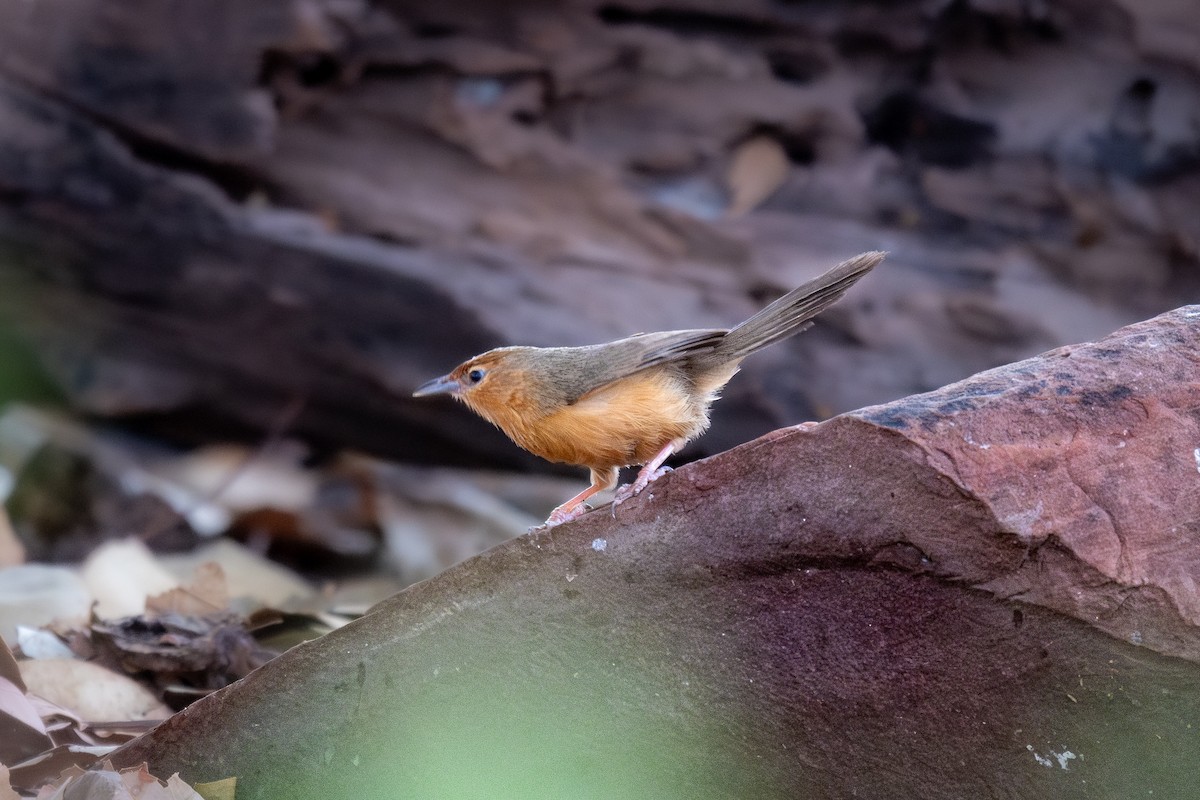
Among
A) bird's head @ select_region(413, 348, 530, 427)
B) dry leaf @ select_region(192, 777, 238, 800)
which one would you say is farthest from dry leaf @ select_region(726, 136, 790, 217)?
dry leaf @ select_region(192, 777, 238, 800)

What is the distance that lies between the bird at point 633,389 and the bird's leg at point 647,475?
10 millimetres

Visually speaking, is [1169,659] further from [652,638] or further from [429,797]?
[429,797]

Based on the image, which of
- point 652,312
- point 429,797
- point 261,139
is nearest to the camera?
point 429,797

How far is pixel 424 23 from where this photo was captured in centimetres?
621

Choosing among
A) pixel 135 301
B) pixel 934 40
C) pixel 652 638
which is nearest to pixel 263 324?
pixel 135 301

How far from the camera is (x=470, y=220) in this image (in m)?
6.52

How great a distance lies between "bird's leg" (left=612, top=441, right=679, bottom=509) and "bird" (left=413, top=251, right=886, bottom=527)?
1 cm

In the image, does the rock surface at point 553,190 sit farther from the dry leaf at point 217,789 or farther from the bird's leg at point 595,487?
the dry leaf at point 217,789

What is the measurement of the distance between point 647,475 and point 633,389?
416 millimetres

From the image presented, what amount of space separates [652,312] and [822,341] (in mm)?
960

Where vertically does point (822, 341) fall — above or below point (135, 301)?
below

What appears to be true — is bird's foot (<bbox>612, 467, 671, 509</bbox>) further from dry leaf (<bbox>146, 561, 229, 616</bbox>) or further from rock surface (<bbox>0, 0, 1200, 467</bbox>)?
rock surface (<bbox>0, 0, 1200, 467</bbox>)

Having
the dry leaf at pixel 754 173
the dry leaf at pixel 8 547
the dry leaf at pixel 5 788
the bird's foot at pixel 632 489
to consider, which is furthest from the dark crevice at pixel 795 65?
the dry leaf at pixel 5 788

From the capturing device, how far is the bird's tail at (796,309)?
3393 millimetres
